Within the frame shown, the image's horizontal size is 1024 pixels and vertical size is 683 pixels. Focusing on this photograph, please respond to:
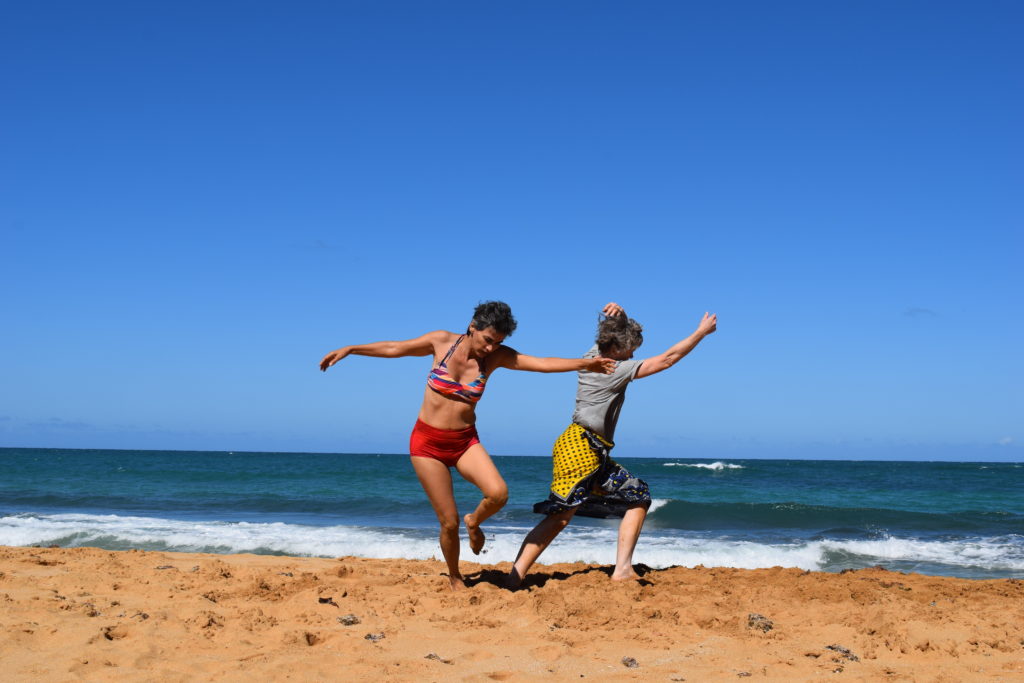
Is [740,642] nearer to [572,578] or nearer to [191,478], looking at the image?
[572,578]

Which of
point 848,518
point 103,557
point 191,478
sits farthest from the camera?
point 191,478

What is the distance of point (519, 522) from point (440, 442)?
9.77 m

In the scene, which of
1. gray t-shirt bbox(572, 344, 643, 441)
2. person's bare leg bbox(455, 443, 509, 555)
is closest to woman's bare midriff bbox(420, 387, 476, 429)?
person's bare leg bbox(455, 443, 509, 555)

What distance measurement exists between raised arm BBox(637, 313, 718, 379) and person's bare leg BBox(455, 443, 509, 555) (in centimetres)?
112

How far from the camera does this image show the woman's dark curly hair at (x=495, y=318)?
492 cm

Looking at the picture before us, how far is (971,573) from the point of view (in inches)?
367

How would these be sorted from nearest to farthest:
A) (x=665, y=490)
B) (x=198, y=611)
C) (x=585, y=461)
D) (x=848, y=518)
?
(x=198, y=611) → (x=585, y=461) → (x=848, y=518) → (x=665, y=490)

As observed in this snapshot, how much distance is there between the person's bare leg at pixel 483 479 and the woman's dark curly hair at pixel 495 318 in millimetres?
787

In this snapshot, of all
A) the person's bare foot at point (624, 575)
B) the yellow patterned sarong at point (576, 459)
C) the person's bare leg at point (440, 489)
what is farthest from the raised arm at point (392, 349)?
the person's bare foot at point (624, 575)

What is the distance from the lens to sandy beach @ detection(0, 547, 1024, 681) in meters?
3.82

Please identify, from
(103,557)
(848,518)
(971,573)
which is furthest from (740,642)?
(848,518)

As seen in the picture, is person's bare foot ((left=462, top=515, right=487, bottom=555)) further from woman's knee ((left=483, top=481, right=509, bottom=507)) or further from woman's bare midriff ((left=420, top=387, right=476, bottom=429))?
woman's bare midriff ((left=420, top=387, right=476, bottom=429))

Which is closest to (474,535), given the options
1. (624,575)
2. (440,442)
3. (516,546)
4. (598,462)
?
(440,442)

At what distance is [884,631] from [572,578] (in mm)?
2107
